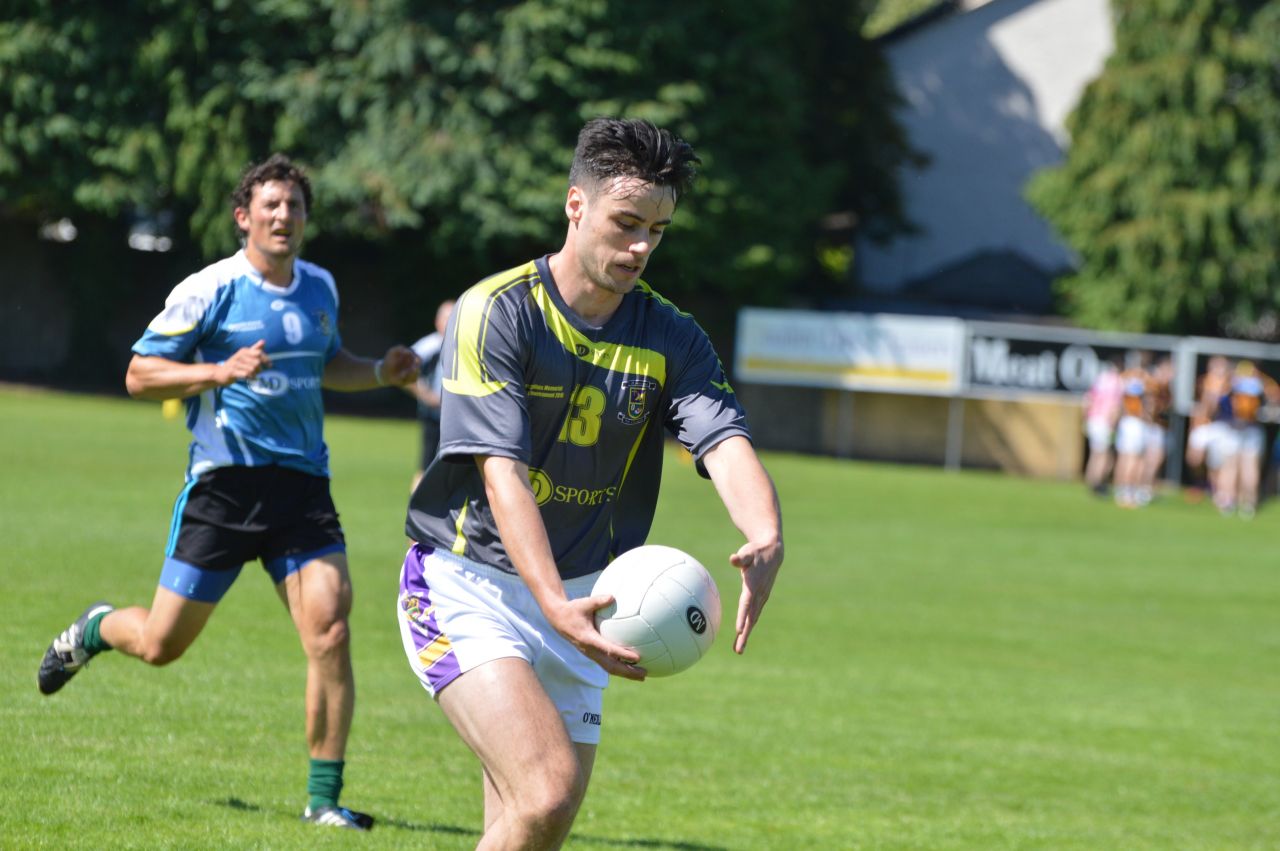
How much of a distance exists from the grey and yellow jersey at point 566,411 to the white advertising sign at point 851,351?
2895cm

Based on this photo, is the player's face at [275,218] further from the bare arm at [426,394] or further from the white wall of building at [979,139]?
the white wall of building at [979,139]

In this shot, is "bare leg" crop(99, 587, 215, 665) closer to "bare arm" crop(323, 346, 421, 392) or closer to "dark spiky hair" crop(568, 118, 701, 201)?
"bare arm" crop(323, 346, 421, 392)

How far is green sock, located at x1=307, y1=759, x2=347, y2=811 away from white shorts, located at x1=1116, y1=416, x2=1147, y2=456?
23602mm

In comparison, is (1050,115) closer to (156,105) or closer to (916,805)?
(156,105)

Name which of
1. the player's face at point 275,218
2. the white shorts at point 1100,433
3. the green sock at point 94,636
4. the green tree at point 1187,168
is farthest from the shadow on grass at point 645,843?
the green tree at point 1187,168

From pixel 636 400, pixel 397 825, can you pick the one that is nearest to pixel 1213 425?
pixel 397 825

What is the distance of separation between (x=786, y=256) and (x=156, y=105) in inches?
535

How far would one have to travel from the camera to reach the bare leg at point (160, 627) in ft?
23.0

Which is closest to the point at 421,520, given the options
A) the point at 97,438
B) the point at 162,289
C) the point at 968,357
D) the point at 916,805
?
the point at 916,805

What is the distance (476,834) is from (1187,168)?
3400 centimetres

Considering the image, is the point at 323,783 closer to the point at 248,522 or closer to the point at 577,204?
the point at 248,522

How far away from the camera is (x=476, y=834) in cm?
696

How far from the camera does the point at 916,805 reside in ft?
26.9

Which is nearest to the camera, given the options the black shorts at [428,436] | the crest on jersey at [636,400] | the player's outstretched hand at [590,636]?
the player's outstretched hand at [590,636]
